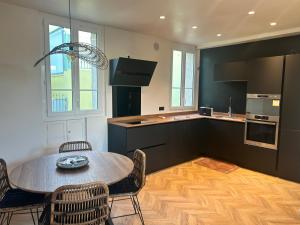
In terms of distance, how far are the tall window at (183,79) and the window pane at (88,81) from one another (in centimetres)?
189

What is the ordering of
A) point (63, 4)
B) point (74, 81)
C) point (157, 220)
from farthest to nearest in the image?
point (74, 81) → point (63, 4) → point (157, 220)

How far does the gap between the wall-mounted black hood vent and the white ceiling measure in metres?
0.59

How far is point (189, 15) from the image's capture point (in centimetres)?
311

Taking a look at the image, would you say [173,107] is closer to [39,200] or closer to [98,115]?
[98,115]

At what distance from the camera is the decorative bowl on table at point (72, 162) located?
2.10 m

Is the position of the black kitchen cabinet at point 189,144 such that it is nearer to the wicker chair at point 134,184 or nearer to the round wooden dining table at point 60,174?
the wicker chair at point 134,184

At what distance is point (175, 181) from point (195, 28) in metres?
2.56

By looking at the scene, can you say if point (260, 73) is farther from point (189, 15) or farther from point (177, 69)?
point (177, 69)

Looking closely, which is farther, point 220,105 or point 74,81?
point 220,105

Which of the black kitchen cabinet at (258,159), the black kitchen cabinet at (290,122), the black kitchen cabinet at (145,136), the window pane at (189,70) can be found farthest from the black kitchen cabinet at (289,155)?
the window pane at (189,70)

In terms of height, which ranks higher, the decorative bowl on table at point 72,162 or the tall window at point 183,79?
the tall window at point 183,79

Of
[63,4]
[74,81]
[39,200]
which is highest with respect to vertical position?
[63,4]

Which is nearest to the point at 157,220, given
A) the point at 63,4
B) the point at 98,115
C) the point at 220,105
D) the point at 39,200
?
the point at 39,200

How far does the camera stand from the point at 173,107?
16.4 feet
